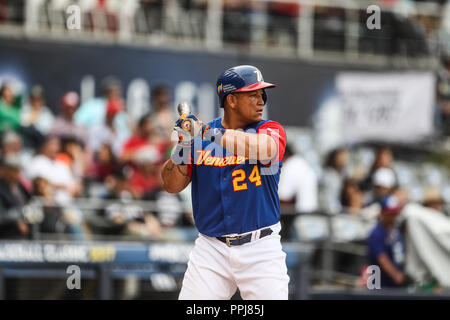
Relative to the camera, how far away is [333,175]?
11398mm

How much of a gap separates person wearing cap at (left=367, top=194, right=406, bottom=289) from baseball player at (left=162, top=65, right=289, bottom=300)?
3682mm

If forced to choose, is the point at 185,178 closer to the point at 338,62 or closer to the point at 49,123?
the point at 49,123

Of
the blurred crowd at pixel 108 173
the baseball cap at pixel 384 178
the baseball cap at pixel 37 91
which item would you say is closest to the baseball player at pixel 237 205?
the blurred crowd at pixel 108 173

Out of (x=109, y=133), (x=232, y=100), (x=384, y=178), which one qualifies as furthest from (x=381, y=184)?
(x=232, y=100)

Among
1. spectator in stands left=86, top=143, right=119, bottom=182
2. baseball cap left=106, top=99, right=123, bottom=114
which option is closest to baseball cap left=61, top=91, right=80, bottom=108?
baseball cap left=106, top=99, right=123, bottom=114

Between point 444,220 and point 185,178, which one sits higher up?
point 185,178

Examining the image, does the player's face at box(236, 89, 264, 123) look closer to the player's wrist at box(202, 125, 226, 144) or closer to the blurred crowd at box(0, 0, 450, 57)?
the player's wrist at box(202, 125, 226, 144)

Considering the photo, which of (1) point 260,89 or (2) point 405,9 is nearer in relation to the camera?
(1) point 260,89

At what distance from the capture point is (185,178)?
4.72 meters

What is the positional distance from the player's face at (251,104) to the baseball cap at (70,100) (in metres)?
6.88

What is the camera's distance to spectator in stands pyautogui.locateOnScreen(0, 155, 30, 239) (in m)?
7.96

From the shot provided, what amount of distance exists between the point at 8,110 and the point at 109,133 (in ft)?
4.39

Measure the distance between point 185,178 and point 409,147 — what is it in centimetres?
909
